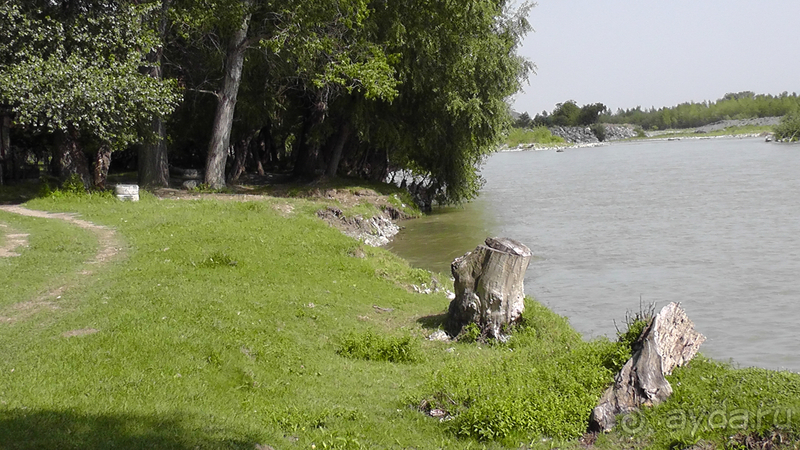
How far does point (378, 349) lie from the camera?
438 inches

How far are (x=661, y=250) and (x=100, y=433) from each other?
21.1 m

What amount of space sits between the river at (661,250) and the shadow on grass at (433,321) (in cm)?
354

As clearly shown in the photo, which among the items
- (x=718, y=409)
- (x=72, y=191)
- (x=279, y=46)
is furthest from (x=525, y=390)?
(x=279, y=46)

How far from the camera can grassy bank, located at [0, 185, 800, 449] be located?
7.63 meters

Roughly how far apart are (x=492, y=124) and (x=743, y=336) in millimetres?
19153

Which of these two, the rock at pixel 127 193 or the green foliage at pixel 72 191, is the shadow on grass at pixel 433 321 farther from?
the green foliage at pixel 72 191

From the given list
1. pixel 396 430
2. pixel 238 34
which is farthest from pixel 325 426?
pixel 238 34

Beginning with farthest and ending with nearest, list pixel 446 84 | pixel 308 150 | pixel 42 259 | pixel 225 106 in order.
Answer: pixel 308 150 < pixel 446 84 < pixel 225 106 < pixel 42 259

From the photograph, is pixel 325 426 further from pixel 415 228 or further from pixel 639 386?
pixel 415 228

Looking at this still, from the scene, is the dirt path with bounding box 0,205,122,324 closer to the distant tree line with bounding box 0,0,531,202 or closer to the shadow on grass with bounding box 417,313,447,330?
the distant tree line with bounding box 0,0,531,202

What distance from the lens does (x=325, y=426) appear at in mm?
8078

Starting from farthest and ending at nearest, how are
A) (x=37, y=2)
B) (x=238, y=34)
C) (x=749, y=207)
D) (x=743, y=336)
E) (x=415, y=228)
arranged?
(x=749, y=207)
(x=415, y=228)
(x=238, y=34)
(x=37, y=2)
(x=743, y=336)

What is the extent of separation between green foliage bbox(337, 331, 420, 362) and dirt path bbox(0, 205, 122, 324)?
4.51m

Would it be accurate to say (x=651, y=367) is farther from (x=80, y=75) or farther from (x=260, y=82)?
(x=260, y=82)
